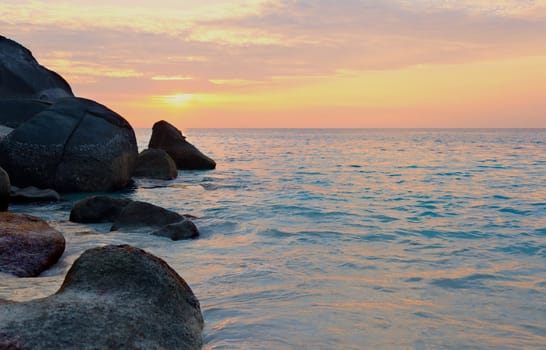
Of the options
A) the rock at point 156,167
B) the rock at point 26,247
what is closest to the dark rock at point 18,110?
the rock at point 156,167

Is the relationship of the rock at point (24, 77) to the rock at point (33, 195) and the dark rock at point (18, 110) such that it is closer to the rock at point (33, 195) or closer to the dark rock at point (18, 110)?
the dark rock at point (18, 110)

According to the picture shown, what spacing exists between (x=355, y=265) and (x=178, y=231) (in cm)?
273

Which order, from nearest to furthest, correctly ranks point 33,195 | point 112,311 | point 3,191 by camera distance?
1. point 112,311
2. point 3,191
3. point 33,195

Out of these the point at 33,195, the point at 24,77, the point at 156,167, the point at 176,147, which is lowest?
the point at 33,195

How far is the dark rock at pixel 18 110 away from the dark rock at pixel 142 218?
28.3ft

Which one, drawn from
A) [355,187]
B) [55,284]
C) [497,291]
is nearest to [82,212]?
[55,284]

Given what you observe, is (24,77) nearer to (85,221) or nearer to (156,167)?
(156,167)

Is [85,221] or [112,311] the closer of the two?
[112,311]

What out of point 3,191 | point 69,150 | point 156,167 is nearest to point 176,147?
point 156,167

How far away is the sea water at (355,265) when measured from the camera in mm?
4109

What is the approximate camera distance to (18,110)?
1529cm

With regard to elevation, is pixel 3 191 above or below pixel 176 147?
below

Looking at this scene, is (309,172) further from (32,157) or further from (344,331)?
(344,331)

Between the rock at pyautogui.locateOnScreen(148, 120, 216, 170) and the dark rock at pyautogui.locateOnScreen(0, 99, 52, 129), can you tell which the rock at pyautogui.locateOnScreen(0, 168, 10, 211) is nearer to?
the dark rock at pyautogui.locateOnScreen(0, 99, 52, 129)
